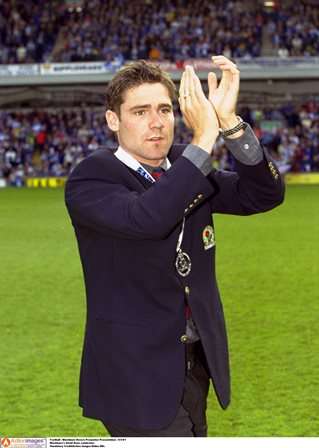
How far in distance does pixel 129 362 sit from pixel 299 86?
36.5 metres

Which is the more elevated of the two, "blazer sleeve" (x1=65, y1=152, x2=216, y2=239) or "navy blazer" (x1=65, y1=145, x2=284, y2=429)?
"blazer sleeve" (x1=65, y1=152, x2=216, y2=239)

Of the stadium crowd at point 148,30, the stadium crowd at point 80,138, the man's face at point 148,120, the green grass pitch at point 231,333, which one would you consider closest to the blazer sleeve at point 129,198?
the man's face at point 148,120

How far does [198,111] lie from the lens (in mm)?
2594

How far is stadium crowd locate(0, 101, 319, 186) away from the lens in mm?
33938

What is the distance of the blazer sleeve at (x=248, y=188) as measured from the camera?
290cm

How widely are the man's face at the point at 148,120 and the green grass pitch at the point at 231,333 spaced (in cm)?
323

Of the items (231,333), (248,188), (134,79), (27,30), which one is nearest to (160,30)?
(27,30)

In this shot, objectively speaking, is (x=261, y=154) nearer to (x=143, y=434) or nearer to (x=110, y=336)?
(x=110, y=336)

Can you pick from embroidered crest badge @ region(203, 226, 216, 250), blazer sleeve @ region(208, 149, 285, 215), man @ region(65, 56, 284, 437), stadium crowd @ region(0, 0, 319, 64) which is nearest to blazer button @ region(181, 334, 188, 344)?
man @ region(65, 56, 284, 437)

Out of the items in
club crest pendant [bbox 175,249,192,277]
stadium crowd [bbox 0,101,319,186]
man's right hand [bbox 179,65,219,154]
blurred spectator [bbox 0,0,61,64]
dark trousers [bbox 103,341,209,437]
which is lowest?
stadium crowd [bbox 0,101,319,186]

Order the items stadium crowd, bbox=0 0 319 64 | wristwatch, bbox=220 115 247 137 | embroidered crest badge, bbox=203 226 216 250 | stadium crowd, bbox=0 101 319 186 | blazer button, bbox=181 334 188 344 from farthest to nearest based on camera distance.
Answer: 1. stadium crowd, bbox=0 0 319 64
2. stadium crowd, bbox=0 101 319 186
3. embroidered crest badge, bbox=203 226 216 250
4. blazer button, bbox=181 334 188 344
5. wristwatch, bbox=220 115 247 137

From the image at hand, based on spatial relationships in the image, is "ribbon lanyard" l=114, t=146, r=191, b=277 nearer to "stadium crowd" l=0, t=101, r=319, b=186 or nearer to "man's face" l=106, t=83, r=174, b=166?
"man's face" l=106, t=83, r=174, b=166

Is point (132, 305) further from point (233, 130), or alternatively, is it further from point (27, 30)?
point (27, 30)

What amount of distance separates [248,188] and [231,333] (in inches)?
220
